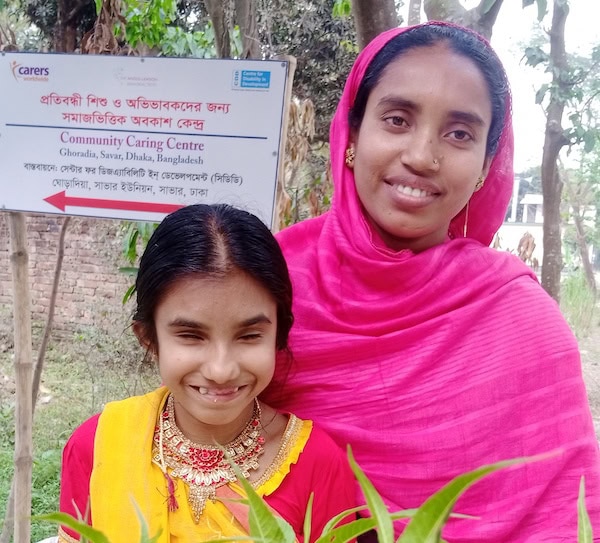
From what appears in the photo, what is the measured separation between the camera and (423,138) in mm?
1249

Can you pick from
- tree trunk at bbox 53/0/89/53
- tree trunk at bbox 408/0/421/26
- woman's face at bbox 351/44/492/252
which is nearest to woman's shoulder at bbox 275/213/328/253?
woman's face at bbox 351/44/492/252

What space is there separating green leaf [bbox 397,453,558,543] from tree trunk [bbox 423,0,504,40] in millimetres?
1789

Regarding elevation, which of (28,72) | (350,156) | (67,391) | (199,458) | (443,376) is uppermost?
(28,72)

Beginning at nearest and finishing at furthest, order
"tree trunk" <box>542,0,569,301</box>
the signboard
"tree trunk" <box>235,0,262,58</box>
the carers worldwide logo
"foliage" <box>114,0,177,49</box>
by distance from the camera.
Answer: the signboard, the carers worldwide logo, "tree trunk" <box>235,0,262,58</box>, "foliage" <box>114,0,177,49</box>, "tree trunk" <box>542,0,569,301</box>

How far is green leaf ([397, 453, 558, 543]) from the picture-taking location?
39 cm

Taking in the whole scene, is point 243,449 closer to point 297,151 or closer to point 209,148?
point 209,148

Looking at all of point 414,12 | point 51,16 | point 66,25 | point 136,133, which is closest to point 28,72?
point 136,133

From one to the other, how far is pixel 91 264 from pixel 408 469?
510 cm

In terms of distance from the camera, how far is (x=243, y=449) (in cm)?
122

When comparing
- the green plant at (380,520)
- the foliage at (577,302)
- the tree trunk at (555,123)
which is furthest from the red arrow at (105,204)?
the foliage at (577,302)

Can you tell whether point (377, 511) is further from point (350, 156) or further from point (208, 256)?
point (350, 156)

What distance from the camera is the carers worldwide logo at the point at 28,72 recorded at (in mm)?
1713

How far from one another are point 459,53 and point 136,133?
0.82 metres

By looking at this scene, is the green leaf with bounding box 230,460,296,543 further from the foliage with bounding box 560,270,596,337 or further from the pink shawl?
the foliage with bounding box 560,270,596,337
